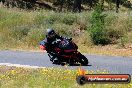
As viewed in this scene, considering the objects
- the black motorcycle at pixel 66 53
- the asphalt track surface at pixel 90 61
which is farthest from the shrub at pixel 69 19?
the black motorcycle at pixel 66 53

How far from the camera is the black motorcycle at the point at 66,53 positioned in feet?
48.4

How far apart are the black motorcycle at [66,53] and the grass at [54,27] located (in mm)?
5296

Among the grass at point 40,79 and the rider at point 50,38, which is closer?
the grass at point 40,79

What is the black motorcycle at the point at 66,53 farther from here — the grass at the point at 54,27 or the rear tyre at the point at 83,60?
the grass at the point at 54,27

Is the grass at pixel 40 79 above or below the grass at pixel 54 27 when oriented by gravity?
above

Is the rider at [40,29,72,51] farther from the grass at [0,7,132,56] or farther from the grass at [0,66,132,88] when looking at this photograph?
the grass at [0,7,132,56]

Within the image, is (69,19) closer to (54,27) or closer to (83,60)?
(54,27)

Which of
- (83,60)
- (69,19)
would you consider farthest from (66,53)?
(69,19)

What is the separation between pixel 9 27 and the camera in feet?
80.9

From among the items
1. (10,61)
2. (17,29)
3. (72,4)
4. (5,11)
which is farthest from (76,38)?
(72,4)

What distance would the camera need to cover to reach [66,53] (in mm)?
14898

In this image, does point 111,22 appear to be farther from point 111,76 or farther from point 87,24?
point 111,76

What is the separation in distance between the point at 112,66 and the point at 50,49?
2.35m

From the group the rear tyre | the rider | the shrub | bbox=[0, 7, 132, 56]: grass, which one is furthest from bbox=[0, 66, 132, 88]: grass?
the shrub
